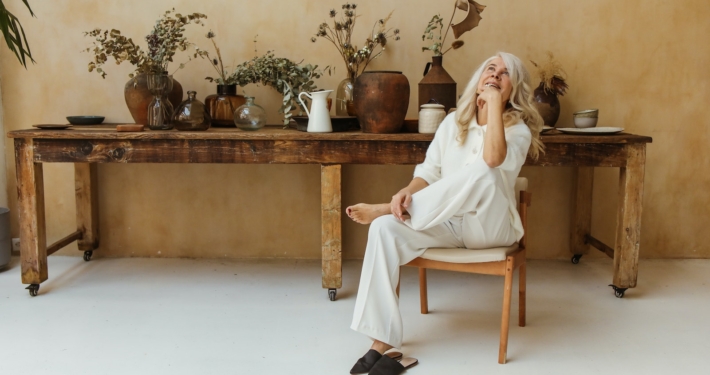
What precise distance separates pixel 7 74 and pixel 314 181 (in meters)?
1.83

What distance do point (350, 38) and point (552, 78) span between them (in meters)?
1.10

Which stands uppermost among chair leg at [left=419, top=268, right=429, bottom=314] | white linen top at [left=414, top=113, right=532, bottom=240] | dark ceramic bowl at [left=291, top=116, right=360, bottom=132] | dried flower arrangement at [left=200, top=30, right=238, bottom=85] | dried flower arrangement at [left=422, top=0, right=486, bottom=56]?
dried flower arrangement at [left=422, top=0, right=486, bottom=56]

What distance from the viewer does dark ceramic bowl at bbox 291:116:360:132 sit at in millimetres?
3127

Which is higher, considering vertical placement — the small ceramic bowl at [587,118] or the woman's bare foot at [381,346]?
the small ceramic bowl at [587,118]

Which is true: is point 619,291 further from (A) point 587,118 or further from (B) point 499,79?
(B) point 499,79

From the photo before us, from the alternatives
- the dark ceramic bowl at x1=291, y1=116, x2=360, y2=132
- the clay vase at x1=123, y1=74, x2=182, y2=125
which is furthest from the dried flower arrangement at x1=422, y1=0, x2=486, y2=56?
the clay vase at x1=123, y1=74, x2=182, y2=125

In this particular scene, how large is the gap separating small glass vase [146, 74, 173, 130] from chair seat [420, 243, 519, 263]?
1513mm

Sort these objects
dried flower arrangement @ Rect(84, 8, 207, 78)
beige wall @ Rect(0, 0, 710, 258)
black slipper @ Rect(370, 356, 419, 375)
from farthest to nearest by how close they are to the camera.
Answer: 1. beige wall @ Rect(0, 0, 710, 258)
2. dried flower arrangement @ Rect(84, 8, 207, 78)
3. black slipper @ Rect(370, 356, 419, 375)

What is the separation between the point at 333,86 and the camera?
3.65m

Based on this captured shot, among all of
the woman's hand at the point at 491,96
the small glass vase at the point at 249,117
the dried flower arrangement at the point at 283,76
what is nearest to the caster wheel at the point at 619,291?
the woman's hand at the point at 491,96

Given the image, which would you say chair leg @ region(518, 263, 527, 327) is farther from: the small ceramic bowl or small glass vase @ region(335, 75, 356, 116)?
small glass vase @ region(335, 75, 356, 116)

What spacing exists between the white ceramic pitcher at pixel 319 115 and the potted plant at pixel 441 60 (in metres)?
0.51

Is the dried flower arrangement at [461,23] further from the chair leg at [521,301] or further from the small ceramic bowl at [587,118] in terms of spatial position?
the chair leg at [521,301]

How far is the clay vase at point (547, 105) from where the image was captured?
3324 millimetres
